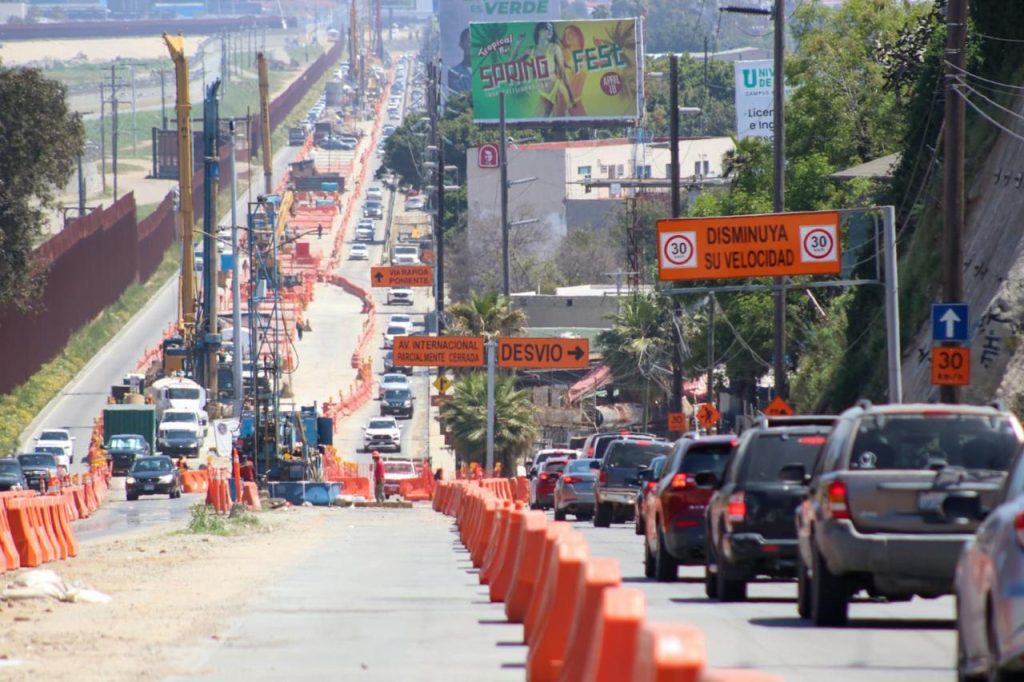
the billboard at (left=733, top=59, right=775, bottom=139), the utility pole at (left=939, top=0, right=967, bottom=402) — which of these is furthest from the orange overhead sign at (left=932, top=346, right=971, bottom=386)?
the billboard at (left=733, top=59, right=775, bottom=139)

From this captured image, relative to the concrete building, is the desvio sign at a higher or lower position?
lower

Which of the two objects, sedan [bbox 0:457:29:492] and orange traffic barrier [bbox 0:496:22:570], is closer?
orange traffic barrier [bbox 0:496:22:570]

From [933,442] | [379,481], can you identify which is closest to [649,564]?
[933,442]

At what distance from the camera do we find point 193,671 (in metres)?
12.7

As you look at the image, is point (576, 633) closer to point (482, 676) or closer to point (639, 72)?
point (482, 676)

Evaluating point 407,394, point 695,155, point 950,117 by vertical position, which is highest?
point 695,155

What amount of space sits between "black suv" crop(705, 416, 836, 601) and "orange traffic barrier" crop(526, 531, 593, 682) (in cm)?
602

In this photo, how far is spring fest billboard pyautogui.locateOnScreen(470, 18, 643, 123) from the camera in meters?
129

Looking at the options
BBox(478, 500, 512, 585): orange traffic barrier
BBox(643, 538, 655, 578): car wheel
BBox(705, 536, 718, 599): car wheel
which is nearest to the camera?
BBox(705, 536, 718, 599): car wheel

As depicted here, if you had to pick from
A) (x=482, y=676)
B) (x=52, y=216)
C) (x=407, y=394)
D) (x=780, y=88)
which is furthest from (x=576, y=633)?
(x=52, y=216)

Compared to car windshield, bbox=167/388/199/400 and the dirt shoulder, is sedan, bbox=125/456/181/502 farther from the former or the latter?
the dirt shoulder

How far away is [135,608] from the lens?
18.0 metres

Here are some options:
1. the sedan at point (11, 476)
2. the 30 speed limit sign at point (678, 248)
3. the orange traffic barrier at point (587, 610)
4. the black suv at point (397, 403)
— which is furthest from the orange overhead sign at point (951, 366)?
the black suv at point (397, 403)

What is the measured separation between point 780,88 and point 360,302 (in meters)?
89.4
